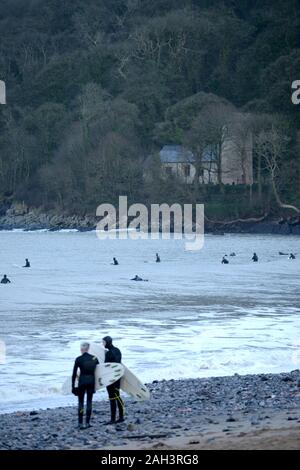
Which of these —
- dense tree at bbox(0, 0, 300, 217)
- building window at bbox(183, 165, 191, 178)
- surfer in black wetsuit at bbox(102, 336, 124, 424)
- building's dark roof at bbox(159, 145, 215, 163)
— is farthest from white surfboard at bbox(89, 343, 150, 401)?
building window at bbox(183, 165, 191, 178)

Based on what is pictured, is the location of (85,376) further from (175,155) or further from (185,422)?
(175,155)

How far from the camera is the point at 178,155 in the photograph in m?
91.1

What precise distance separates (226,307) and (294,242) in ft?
131

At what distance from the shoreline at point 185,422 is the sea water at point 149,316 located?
70.5 inches

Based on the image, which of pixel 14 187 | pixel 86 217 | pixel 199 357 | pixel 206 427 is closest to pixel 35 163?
pixel 14 187

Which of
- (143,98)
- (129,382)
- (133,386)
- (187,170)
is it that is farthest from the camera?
(143,98)

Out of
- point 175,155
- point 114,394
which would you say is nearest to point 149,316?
point 114,394

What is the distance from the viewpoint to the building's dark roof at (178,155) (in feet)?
296

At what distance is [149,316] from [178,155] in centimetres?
6082

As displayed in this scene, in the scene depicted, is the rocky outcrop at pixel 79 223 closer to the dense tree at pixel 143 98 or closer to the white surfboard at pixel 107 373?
the dense tree at pixel 143 98

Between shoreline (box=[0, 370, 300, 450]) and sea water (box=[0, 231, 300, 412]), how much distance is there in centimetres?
179

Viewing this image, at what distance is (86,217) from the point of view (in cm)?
9931

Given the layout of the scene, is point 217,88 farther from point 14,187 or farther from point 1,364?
point 1,364

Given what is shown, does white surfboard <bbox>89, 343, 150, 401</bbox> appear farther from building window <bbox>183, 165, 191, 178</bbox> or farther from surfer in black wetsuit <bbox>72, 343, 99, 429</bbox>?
building window <bbox>183, 165, 191, 178</bbox>
